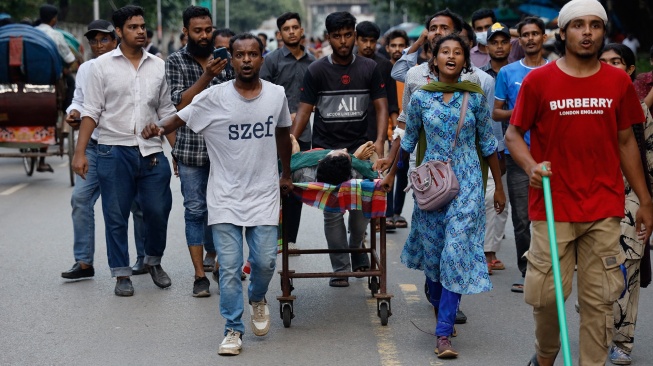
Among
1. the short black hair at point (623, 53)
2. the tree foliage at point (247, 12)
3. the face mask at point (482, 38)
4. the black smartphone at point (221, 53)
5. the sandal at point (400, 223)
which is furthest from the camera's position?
the tree foliage at point (247, 12)

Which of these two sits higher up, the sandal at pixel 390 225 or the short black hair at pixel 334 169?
the short black hair at pixel 334 169

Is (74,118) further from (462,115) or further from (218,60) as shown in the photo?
(462,115)

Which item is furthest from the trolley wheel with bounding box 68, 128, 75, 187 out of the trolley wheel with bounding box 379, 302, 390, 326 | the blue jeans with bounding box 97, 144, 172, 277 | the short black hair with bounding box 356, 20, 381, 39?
the trolley wheel with bounding box 379, 302, 390, 326

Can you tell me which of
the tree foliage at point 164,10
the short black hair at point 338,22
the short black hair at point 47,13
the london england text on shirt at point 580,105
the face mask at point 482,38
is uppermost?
the tree foliage at point 164,10

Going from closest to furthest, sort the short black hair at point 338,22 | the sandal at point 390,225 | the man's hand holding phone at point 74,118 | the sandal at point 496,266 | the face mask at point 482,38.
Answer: the short black hair at point 338,22 < the man's hand holding phone at point 74,118 < the sandal at point 496,266 < the face mask at point 482,38 < the sandal at point 390,225

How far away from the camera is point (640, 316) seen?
756 centimetres

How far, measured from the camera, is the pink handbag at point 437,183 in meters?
6.50

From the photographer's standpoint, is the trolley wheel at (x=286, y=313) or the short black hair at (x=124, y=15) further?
the short black hair at (x=124, y=15)

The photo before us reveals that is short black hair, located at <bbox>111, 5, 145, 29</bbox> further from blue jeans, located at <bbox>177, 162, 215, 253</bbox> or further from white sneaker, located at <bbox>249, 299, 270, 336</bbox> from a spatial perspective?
white sneaker, located at <bbox>249, 299, 270, 336</bbox>

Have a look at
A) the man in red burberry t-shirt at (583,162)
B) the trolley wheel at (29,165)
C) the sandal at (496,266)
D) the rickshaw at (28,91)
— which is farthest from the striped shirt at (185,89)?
the trolley wheel at (29,165)

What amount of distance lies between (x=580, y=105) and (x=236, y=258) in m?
2.36

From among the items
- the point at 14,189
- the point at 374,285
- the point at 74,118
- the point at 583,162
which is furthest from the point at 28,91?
the point at 583,162

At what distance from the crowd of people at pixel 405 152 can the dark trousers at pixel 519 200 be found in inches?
0.6

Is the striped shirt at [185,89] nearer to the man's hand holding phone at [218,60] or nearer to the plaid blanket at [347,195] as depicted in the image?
the man's hand holding phone at [218,60]
